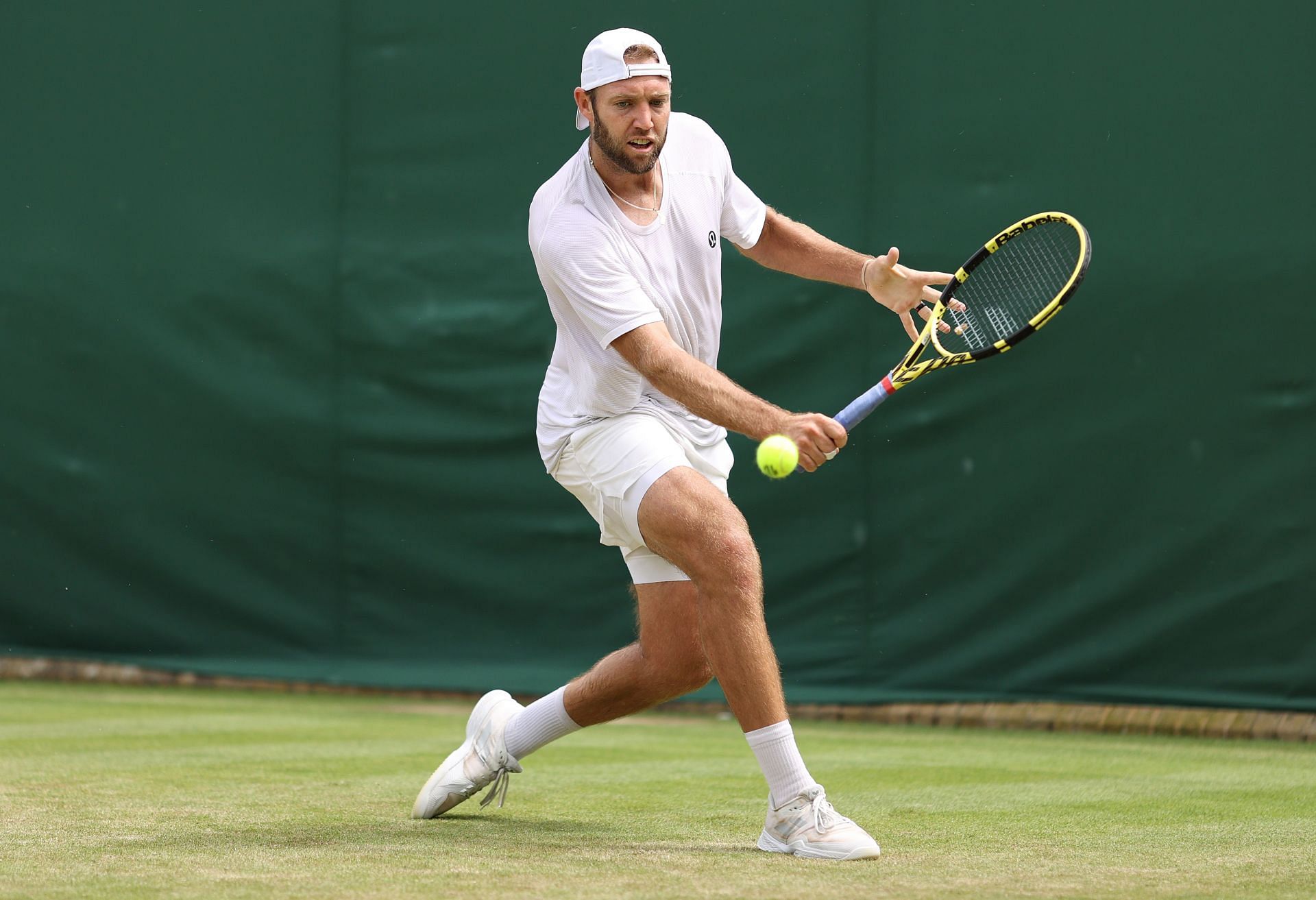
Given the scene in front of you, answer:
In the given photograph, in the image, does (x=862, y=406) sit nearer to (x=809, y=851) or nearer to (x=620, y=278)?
(x=620, y=278)

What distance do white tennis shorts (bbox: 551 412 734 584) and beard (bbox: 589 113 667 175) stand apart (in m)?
0.53

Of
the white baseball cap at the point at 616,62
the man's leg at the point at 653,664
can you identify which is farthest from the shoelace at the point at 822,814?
the white baseball cap at the point at 616,62

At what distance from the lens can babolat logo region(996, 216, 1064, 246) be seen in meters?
4.05

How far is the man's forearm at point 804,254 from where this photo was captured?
4.18 meters

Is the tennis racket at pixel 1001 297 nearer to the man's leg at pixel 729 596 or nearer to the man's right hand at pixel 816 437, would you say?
the man's right hand at pixel 816 437

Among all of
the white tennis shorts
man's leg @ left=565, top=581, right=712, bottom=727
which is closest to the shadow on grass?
man's leg @ left=565, top=581, right=712, bottom=727

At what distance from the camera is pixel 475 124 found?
7586mm

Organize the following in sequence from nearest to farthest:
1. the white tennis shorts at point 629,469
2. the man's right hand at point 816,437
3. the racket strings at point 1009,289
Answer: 1. the man's right hand at point 816,437
2. the white tennis shorts at point 629,469
3. the racket strings at point 1009,289

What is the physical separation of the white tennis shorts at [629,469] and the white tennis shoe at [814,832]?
21.8 inches

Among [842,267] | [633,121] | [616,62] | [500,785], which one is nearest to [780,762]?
[500,785]

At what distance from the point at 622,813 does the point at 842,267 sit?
4.51ft

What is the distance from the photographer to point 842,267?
4.18 meters

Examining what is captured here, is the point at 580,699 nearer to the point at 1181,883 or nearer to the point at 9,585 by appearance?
the point at 1181,883

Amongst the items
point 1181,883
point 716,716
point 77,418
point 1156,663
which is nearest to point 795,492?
point 716,716
